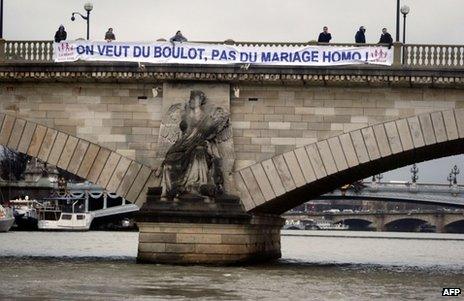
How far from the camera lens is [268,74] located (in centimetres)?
4331

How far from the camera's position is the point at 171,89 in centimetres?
4375

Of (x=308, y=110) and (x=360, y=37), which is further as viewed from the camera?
(x=360, y=37)

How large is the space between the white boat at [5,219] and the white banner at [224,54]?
179ft

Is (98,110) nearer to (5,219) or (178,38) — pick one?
(178,38)

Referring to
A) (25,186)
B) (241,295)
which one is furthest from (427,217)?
(241,295)

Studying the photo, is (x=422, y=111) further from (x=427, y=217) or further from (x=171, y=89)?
(x=427, y=217)

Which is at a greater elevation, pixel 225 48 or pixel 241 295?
pixel 225 48

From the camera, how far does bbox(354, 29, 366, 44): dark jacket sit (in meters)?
45.3

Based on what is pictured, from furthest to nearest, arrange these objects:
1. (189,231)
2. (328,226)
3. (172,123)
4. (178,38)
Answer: (328,226) → (178,38) → (172,123) → (189,231)

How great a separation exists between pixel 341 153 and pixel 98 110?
7946 millimetres

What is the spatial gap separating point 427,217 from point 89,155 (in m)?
127

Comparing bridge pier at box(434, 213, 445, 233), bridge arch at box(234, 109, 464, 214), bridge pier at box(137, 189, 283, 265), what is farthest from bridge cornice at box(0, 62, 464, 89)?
bridge pier at box(434, 213, 445, 233)

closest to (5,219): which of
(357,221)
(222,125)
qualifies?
(222,125)

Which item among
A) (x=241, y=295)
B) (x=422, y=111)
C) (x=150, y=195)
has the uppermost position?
(x=422, y=111)
